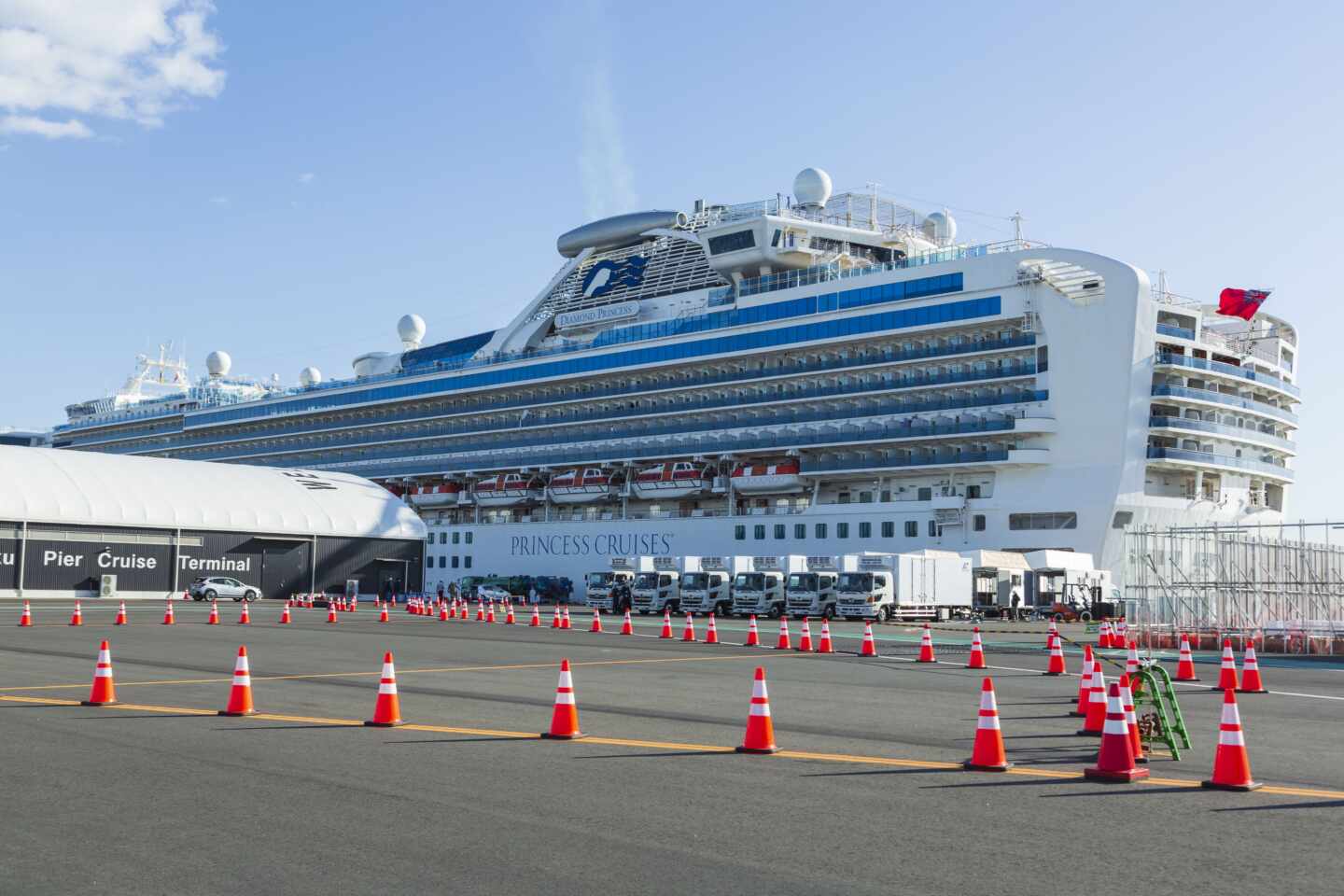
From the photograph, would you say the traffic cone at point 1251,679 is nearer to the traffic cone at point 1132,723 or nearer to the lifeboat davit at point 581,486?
the traffic cone at point 1132,723

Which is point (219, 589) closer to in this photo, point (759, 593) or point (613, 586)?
point (613, 586)

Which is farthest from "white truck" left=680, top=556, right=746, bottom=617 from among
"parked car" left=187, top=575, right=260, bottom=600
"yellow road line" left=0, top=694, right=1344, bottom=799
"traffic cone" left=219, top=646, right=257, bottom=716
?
"traffic cone" left=219, top=646, right=257, bottom=716

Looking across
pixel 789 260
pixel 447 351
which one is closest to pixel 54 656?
pixel 789 260

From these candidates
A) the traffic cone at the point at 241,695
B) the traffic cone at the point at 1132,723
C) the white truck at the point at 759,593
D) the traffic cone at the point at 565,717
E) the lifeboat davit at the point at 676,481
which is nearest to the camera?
the traffic cone at the point at 1132,723

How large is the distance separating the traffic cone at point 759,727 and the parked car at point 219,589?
52130 millimetres

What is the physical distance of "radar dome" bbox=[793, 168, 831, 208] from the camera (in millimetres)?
73688

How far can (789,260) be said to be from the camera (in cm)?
7212

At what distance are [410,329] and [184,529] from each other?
3870 cm

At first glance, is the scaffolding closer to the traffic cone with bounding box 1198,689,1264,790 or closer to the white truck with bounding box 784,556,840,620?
the white truck with bounding box 784,556,840,620

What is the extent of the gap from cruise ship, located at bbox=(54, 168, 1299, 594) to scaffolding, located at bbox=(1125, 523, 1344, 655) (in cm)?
2212

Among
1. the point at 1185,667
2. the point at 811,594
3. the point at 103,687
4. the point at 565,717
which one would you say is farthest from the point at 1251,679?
the point at 811,594

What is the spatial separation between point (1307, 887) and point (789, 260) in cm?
6676

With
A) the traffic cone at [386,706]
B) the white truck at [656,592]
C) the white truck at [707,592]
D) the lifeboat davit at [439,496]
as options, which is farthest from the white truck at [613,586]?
the traffic cone at [386,706]

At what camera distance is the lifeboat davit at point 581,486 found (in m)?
78.0
